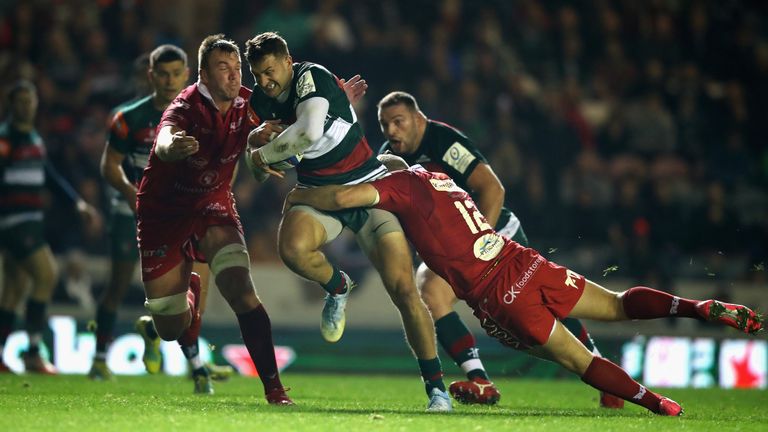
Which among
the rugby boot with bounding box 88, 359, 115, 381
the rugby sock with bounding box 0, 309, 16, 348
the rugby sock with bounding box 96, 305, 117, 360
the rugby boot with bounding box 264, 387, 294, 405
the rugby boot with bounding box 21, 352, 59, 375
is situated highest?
the rugby boot with bounding box 264, 387, 294, 405

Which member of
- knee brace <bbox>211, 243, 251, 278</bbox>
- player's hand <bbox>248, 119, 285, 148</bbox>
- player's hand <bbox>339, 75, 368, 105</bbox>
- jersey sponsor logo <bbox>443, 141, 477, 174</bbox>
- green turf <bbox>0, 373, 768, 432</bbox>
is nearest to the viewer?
green turf <bbox>0, 373, 768, 432</bbox>

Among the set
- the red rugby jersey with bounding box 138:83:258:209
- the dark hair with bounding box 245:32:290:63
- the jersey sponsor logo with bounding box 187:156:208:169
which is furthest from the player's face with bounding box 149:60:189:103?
the dark hair with bounding box 245:32:290:63

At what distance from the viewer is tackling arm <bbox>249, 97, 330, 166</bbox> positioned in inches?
294

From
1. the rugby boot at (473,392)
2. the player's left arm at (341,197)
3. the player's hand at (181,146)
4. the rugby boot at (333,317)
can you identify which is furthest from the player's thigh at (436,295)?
the player's hand at (181,146)

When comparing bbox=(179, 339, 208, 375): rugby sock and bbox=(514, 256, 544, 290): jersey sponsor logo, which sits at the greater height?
bbox=(514, 256, 544, 290): jersey sponsor logo

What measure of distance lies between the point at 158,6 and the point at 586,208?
7.03m

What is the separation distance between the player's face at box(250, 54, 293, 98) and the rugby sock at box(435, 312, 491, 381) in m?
2.07

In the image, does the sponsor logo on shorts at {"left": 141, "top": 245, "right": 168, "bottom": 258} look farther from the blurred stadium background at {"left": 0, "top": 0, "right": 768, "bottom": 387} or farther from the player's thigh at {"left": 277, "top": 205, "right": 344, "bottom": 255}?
the blurred stadium background at {"left": 0, "top": 0, "right": 768, "bottom": 387}

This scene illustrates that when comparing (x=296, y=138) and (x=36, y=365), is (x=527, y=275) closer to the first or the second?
(x=296, y=138)

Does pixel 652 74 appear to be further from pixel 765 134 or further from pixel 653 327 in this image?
pixel 653 327

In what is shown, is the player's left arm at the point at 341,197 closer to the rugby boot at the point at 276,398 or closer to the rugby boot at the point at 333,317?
the rugby boot at the point at 333,317

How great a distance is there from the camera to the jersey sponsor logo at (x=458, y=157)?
29.6ft

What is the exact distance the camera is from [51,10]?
56.3 ft

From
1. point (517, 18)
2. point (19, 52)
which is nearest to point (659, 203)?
point (517, 18)
